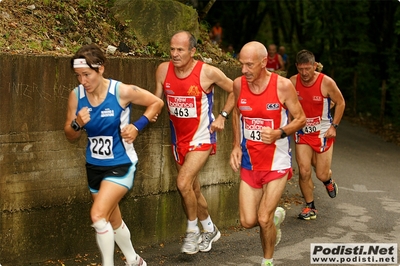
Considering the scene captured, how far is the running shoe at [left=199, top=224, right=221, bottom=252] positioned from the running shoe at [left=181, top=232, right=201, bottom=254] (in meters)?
0.21

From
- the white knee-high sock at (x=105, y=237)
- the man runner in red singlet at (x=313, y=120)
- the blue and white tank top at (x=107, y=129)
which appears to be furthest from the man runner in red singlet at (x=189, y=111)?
the man runner in red singlet at (x=313, y=120)

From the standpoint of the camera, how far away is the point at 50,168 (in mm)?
7793

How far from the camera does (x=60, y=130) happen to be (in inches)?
308

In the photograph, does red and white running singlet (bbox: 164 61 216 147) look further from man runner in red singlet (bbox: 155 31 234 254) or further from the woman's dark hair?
the woman's dark hair

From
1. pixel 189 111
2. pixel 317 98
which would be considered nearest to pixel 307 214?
pixel 317 98

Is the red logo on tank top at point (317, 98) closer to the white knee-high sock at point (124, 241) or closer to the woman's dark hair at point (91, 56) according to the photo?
the white knee-high sock at point (124, 241)

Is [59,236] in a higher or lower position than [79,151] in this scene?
lower

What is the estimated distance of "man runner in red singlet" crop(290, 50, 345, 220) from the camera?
34.6ft

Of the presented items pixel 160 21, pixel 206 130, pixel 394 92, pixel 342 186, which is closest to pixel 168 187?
pixel 206 130

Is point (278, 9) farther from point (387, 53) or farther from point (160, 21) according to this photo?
point (160, 21)

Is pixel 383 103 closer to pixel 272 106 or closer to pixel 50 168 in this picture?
pixel 272 106

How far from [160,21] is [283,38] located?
2871 centimetres

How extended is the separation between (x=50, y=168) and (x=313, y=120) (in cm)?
436

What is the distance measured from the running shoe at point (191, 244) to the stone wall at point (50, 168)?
66cm
